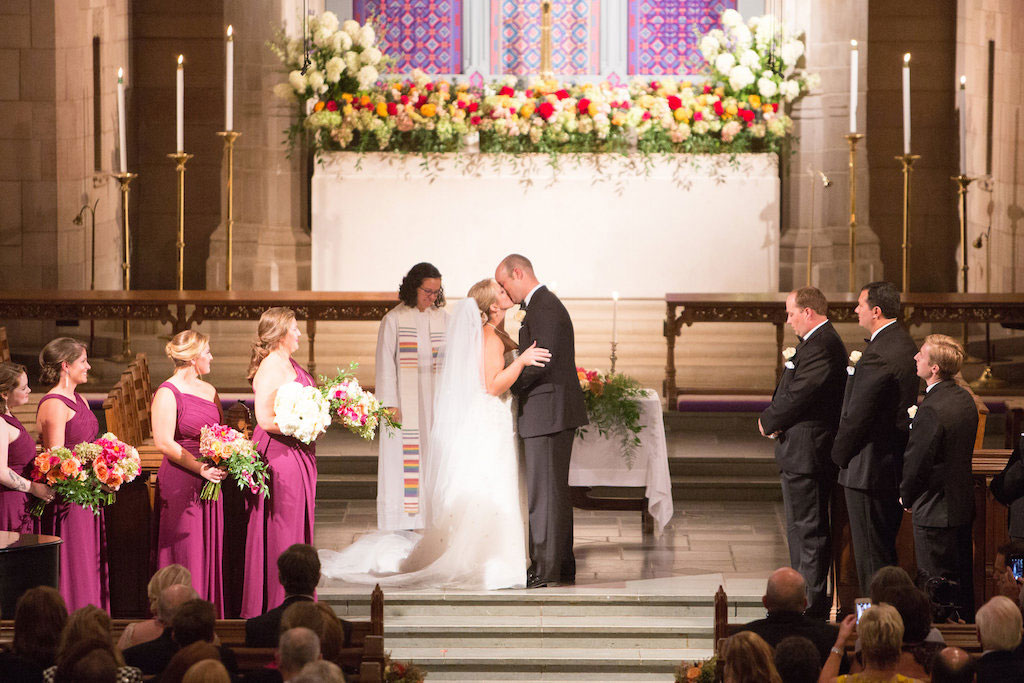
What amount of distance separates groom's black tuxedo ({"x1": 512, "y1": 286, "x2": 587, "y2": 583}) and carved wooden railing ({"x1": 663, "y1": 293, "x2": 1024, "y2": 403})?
3074 mm

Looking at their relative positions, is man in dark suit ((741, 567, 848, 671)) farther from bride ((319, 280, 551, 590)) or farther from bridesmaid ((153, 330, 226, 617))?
bridesmaid ((153, 330, 226, 617))

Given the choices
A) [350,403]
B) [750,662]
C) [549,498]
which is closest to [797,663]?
[750,662]

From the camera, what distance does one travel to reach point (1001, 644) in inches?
206

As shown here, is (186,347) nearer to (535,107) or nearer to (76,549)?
(76,549)

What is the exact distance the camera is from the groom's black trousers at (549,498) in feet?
26.1

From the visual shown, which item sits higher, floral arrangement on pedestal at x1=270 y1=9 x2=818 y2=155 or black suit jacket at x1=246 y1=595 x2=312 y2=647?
floral arrangement on pedestal at x1=270 y1=9 x2=818 y2=155

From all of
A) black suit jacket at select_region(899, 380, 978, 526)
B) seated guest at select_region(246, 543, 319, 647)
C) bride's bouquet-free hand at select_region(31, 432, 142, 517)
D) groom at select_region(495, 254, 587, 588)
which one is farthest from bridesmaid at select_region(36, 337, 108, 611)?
black suit jacket at select_region(899, 380, 978, 526)

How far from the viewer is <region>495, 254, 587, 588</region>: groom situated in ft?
26.1

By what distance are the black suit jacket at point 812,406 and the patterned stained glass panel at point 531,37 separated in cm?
741

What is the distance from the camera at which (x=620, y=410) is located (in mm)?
9000

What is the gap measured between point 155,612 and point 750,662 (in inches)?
89.1

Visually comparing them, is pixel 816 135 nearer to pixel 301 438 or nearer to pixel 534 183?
pixel 534 183

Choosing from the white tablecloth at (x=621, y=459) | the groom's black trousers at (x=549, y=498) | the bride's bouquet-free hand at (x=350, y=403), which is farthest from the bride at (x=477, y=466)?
the white tablecloth at (x=621, y=459)

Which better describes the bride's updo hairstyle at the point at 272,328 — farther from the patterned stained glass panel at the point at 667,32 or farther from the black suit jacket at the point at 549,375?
the patterned stained glass panel at the point at 667,32
